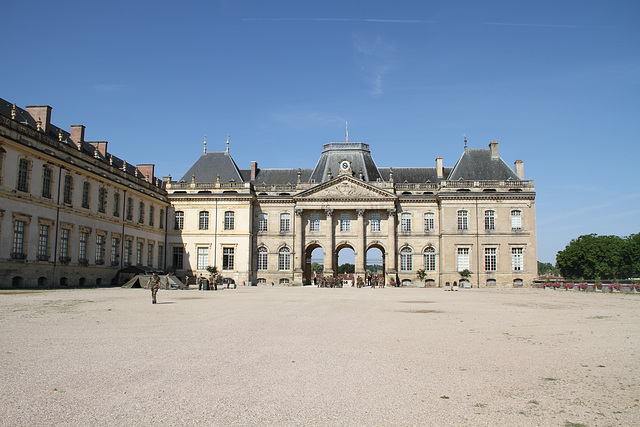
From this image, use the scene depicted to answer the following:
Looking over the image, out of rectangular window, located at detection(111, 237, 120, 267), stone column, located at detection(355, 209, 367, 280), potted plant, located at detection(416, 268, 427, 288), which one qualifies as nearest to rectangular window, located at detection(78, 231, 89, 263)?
rectangular window, located at detection(111, 237, 120, 267)

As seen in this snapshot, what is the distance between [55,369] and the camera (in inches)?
305

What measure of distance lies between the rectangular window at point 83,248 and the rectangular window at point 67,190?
2.59 meters

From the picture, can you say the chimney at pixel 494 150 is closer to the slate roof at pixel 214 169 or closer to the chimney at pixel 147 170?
the slate roof at pixel 214 169

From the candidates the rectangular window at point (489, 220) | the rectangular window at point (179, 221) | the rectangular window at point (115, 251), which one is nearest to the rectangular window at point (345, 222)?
the rectangular window at point (489, 220)

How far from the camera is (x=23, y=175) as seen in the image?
30.0 m

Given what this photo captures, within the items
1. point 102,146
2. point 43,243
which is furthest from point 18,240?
point 102,146

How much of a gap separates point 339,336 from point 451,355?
3123 millimetres

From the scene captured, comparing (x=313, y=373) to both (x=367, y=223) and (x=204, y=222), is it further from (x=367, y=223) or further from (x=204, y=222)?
(x=204, y=222)

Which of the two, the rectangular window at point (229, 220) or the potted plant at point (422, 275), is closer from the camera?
the potted plant at point (422, 275)

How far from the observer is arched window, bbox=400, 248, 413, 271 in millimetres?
51000

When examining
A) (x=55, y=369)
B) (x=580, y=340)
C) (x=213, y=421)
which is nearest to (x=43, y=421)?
(x=213, y=421)

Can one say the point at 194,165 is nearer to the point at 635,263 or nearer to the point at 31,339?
the point at 31,339

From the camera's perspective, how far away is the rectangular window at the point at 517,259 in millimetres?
48750

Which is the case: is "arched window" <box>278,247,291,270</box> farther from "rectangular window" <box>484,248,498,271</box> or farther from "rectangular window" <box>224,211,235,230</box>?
"rectangular window" <box>484,248,498,271</box>
